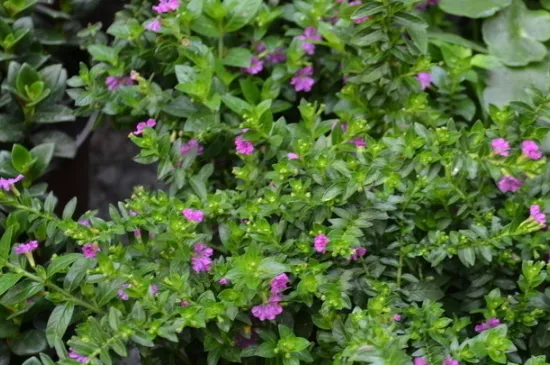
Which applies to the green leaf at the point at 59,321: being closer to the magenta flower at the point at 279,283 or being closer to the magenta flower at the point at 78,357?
the magenta flower at the point at 78,357

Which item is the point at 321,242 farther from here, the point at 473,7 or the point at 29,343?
the point at 473,7

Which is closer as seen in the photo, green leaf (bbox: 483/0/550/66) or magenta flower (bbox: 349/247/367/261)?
magenta flower (bbox: 349/247/367/261)

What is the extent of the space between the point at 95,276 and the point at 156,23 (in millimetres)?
503

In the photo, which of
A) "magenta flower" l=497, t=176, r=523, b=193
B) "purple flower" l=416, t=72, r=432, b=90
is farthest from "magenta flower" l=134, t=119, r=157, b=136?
"magenta flower" l=497, t=176, r=523, b=193

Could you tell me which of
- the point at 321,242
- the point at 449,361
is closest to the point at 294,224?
the point at 321,242

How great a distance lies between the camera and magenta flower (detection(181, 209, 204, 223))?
1120mm

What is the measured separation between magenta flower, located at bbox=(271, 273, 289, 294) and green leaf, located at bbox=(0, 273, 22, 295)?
0.36 m

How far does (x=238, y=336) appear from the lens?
111 cm

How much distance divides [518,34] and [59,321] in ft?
3.74

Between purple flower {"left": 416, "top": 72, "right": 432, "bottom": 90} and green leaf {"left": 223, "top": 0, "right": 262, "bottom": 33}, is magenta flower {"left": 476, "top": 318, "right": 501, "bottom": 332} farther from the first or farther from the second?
green leaf {"left": 223, "top": 0, "right": 262, "bottom": 33}

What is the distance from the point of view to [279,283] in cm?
105

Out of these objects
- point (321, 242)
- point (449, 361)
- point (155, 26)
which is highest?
point (155, 26)

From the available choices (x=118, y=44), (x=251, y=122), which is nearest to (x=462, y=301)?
(x=251, y=122)

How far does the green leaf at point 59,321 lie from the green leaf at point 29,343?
0.42ft
